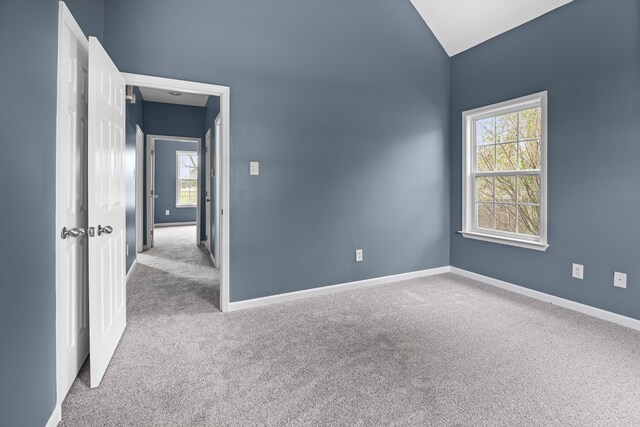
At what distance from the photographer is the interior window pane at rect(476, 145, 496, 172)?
12.4 feet

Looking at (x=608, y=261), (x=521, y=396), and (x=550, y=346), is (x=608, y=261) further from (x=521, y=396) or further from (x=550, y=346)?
(x=521, y=396)

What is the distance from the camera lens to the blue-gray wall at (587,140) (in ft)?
8.63

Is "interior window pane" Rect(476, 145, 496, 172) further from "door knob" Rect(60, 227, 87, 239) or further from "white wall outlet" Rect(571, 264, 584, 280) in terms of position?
"door knob" Rect(60, 227, 87, 239)

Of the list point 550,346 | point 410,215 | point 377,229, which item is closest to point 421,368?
point 550,346

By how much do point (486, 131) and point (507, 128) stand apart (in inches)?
10.2

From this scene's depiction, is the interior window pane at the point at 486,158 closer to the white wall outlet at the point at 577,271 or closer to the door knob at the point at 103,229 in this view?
the white wall outlet at the point at 577,271

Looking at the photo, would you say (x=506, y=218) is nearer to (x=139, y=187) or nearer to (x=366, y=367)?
(x=366, y=367)

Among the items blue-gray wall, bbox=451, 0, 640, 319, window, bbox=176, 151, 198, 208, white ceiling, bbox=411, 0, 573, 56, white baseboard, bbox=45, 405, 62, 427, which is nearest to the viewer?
white baseboard, bbox=45, 405, 62, 427

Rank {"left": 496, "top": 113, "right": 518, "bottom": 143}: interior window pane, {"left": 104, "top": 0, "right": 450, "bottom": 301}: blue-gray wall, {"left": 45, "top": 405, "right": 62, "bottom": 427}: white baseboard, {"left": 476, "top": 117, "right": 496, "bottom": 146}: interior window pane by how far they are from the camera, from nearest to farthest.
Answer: {"left": 45, "top": 405, "right": 62, "bottom": 427}: white baseboard < {"left": 104, "top": 0, "right": 450, "bottom": 301}: blue-gray wall < {"left": 496, "top": 113, "right": 518, "bottom": 143}: interior window pane < {"left": 476, "top": 117, "right": 496, "bottom": 146}: interior window pane

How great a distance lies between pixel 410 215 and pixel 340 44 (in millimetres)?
2017

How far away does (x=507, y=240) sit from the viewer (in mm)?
3514

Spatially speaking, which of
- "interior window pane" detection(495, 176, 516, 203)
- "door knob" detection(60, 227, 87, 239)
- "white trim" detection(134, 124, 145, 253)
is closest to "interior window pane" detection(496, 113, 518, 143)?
"interior window pane" detection(495, 176, 516, 203)

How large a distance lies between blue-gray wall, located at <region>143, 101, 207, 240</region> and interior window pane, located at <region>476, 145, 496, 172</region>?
15.4ft

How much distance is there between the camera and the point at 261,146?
3074 mm
